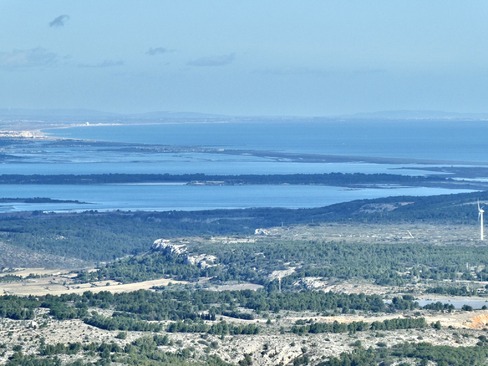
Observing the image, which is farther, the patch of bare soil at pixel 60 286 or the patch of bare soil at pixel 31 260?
the patch of bare soil at pixel 31 260

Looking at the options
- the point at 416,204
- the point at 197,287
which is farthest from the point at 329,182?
the point at 197,287

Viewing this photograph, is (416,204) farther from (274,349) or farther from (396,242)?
(274,349)

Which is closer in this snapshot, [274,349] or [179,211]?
[274,349]

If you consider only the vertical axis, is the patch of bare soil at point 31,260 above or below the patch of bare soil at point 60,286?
below

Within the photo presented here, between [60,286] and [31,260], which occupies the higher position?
[60,286]

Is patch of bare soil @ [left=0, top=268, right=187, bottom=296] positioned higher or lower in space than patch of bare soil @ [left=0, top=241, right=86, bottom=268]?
higher

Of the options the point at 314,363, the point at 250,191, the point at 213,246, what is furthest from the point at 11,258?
the point at 250,191

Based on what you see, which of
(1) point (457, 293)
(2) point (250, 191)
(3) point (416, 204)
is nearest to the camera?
(1) point (457, 293)

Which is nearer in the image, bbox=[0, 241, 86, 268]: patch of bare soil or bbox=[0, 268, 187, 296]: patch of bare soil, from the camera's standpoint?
bbox=[0, 268, 187, 296]: patch of bare soil

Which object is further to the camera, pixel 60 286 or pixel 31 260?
pixel 31 260

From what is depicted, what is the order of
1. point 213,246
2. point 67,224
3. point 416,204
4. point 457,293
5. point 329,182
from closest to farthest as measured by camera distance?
point 457,293 < point 213,246 < point 67,224 < point 416,204 < point 329,182
